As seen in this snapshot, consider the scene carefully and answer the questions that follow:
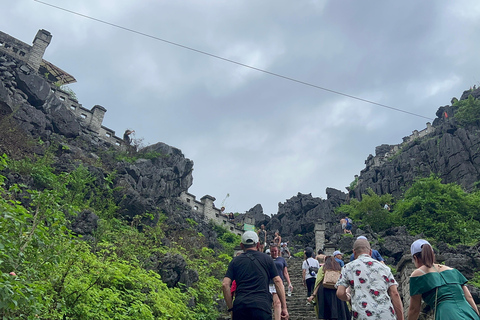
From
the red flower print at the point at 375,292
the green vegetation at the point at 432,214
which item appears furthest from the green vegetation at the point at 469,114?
the red flower print at the point at 375,292

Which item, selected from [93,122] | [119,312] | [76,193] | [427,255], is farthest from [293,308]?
[93,122]

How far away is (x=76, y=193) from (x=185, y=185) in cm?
1209

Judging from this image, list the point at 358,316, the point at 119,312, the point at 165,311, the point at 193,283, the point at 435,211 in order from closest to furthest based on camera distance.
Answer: the point at 358,316
the point at 119,312
the point at 165,311
the point at 193,283
the point at 435,211

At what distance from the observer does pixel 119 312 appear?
7.76 metres

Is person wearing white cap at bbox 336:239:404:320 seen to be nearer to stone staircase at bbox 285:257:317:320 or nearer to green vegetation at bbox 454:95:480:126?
stone staircase at bbox 285:257:317:320

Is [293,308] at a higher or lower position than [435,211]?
lower

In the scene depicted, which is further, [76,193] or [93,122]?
[93,122]

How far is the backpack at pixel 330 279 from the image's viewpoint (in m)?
7.57

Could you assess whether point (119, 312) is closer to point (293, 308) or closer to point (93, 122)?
point (293, 308)

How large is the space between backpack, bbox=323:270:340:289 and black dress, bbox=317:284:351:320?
12 centimetres

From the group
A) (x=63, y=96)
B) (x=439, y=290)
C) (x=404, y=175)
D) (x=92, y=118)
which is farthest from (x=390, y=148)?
(x=439, y=290)

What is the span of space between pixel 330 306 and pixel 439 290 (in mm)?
3454

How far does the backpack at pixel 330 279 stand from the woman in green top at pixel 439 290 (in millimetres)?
3064

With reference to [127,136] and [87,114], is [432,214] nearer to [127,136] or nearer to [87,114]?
[127,136]
